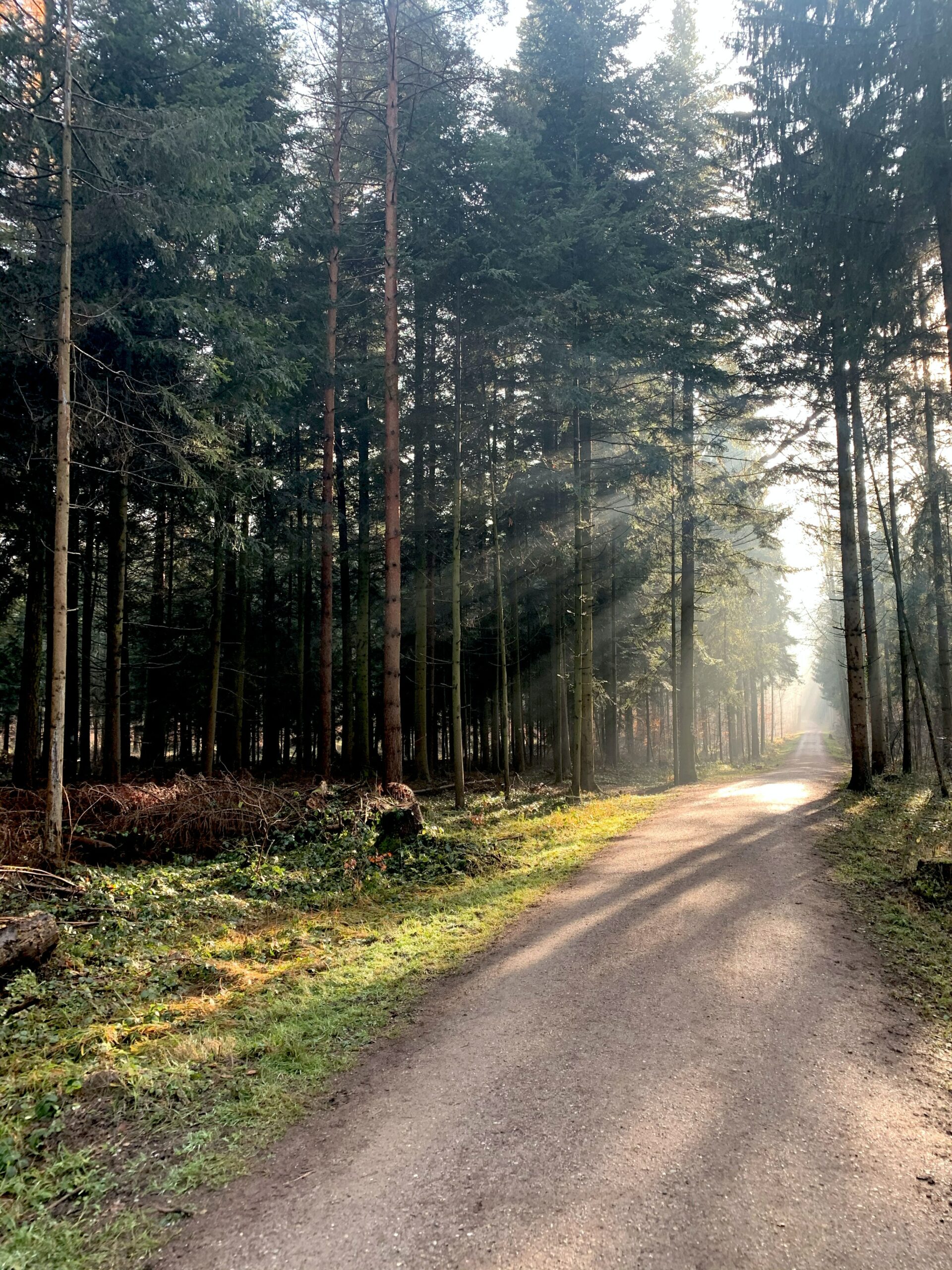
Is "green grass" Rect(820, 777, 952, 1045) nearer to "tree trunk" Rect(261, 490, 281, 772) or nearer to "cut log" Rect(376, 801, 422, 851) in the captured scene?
"cut log" Rect(376, 801, 422, 851)

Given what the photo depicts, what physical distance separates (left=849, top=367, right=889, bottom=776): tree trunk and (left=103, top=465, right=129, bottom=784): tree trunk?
1516 centimetres

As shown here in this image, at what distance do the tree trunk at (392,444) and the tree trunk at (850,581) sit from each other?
959cm

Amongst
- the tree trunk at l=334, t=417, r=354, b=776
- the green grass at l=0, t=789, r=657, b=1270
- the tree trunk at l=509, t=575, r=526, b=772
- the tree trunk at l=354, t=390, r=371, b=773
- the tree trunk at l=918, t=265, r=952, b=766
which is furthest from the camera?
the tree trunk at l=509, t=575, r=526, b=772

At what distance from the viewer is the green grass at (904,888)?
533cm

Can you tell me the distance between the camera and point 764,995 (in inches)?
198

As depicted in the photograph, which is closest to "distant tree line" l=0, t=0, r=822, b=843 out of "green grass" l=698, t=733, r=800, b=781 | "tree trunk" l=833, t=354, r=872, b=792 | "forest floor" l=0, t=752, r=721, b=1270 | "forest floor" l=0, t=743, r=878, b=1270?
"tree trunk" l=833, t=354, r=872, b=792

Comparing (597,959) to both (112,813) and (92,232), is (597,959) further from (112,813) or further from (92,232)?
(92,232)

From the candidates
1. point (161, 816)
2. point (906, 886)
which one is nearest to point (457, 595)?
point (161, 816)

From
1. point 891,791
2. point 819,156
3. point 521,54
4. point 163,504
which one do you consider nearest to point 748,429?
point 819,156

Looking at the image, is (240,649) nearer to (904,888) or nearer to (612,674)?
(612,674)

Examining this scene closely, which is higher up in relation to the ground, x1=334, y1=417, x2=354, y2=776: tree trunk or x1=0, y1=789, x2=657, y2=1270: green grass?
x1=334, y1=417, x2=354, y2=776: tree trunk

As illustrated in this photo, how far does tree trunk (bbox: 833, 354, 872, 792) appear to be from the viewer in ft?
48.1

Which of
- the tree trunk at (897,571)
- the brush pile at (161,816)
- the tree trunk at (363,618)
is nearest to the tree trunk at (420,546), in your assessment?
the tree trunk at (363,618)

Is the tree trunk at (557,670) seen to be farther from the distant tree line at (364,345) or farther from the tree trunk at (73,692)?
the tree trunk at (73,692)
